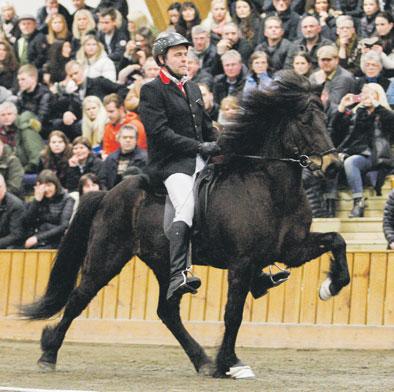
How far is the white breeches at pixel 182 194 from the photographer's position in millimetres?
11375

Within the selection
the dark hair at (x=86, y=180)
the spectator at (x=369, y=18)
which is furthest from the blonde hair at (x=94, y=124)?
the spectator at (x=369, y=18)

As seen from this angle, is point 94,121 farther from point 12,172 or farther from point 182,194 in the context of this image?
point 182,194

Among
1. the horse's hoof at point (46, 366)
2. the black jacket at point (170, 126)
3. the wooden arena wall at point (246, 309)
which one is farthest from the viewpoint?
the wooden arena wall at point (246, 309)

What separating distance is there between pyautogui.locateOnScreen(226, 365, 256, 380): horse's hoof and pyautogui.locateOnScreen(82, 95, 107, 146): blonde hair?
26.9 ft

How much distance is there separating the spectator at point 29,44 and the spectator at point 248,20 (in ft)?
12.9

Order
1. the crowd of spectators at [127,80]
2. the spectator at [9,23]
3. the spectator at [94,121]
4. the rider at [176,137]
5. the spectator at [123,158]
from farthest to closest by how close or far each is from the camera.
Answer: the spectator at [9,23] → the spectator at [94,121] → the spectator at [123,158] → the crowd of spectators at [127,80] → the rider at [176,137]


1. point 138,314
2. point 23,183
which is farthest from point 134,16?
point 138,314

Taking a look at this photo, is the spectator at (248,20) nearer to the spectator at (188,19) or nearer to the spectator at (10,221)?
the spectator at (188,19)

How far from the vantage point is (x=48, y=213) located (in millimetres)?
16719

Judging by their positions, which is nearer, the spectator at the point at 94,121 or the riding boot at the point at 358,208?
the riding boot at the point at 358,208

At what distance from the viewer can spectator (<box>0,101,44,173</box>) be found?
63.7 ft

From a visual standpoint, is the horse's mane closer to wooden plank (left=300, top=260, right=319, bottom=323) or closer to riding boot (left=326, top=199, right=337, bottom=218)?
wooden plank (left=300, top=260, right=319, bottom=323)

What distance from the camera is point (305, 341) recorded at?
13969mm

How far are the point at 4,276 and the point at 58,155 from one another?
327 centimetres
